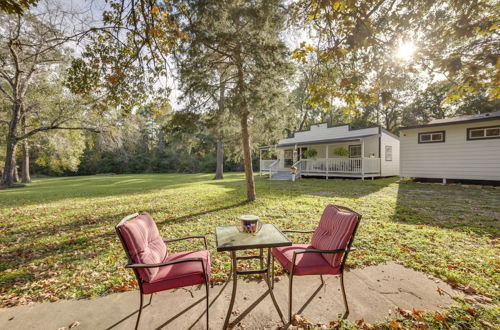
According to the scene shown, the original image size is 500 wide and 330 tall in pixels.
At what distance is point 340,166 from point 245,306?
1542 centimetres

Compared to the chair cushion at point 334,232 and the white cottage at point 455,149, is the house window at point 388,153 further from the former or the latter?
the chair cushion at point 334,232

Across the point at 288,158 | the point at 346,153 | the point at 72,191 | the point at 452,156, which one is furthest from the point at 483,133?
the point at 72,191

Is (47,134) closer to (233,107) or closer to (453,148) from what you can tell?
(233,107)

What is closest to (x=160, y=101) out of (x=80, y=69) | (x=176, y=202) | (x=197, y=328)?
(x=80, y=69)

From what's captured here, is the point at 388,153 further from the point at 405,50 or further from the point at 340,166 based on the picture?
the point at 405,50

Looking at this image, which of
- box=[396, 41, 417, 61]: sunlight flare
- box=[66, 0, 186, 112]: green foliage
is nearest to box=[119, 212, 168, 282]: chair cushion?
box=[66, 0, 186, 112]: green foliage

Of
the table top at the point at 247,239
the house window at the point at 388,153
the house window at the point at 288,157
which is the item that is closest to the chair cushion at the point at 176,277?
the table top at the point at 247,239

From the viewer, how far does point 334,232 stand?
9.14 feet

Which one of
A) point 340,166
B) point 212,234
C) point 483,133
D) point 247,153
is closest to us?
point 212,234

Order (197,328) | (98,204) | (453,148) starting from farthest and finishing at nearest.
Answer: (453,148) → (98,204) → (197,328)

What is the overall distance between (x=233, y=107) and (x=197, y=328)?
6255mm

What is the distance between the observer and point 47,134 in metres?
17.6

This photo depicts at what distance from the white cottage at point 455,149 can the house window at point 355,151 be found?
11.4ft

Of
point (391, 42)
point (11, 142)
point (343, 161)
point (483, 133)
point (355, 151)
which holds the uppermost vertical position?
point (391, 42)
